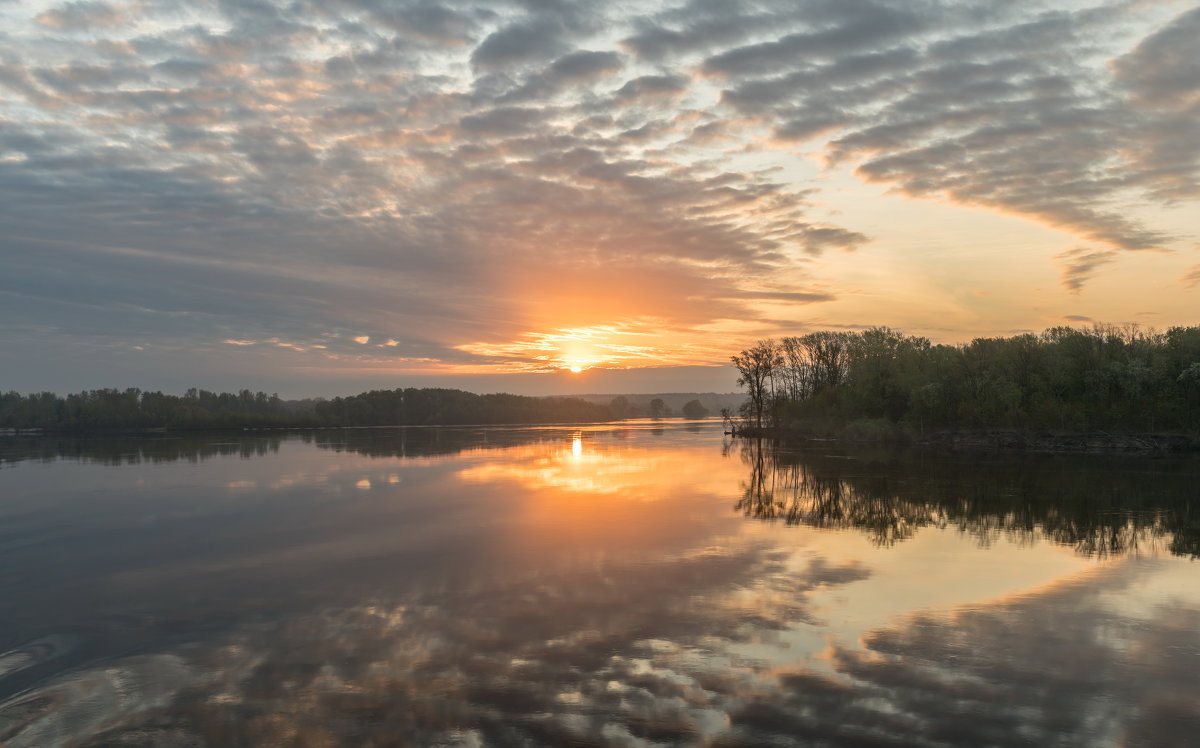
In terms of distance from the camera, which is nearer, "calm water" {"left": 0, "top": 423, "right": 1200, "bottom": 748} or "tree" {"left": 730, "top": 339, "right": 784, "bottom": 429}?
"calm water" {"left": 0, "top": 423, "right": 1200, "bottom": 748}

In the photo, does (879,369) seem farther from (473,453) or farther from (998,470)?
(473,453)

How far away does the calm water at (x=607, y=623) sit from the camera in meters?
7.67

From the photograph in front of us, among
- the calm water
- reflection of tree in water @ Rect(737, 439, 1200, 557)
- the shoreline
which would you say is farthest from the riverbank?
the calm water

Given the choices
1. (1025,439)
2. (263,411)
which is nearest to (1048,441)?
(1025,439)

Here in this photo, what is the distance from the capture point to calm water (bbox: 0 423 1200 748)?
7668mm

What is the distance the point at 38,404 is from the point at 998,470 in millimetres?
166307

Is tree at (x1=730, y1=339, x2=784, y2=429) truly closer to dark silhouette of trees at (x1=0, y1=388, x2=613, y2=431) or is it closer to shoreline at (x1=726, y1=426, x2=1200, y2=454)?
shoreline at (x1=726, y1=426, x2=1200, y2=454)

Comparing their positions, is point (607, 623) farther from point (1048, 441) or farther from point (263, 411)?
point (263, 411)

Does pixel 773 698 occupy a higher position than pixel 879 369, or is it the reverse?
pixel 879 369

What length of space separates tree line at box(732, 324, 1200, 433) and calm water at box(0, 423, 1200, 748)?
3383cm

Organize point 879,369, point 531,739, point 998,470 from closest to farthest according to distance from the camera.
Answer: point 531,739 → point 998,470 → point 879,369

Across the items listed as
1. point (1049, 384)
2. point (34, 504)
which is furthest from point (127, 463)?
point (1049, 384)

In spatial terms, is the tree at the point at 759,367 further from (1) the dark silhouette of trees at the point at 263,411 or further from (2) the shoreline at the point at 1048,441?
(1) the dark silhouette of trees at the point at 263,411

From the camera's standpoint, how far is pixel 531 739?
23.7ft
